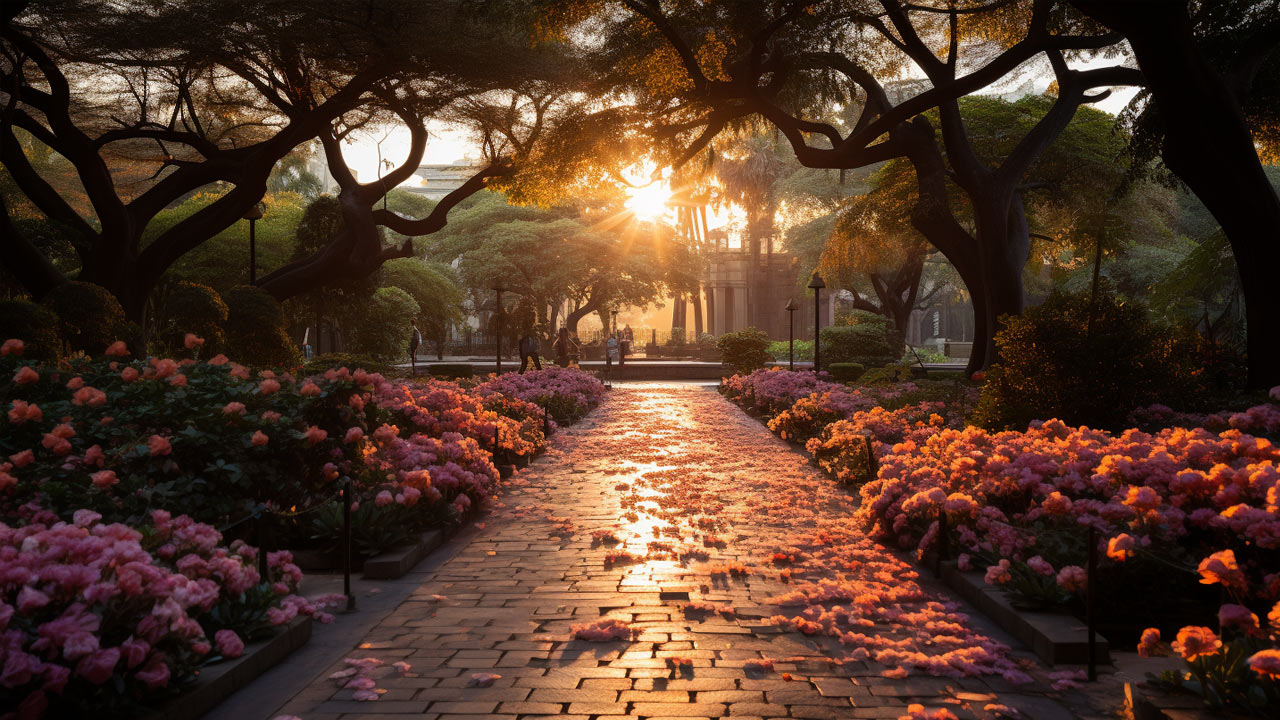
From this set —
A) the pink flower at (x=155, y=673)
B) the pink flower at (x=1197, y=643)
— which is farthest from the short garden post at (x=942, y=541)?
the pink flower at (x=155, y=673)

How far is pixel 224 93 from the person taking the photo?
2512cm

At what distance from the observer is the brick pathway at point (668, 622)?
4.52 metres

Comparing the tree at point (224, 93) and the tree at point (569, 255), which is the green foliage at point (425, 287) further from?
the tree at point (224, 93)

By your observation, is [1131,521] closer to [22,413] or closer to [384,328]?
[22,413]

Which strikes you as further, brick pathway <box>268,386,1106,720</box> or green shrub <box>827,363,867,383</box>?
green shrub <box>827,363,867,383</box>

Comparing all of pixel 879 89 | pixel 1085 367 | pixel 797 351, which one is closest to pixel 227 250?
pixel 879 89

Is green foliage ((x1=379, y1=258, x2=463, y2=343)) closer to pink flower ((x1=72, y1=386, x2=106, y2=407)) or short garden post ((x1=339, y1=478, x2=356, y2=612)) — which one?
pink flower ((x1=72, y1=386, x2=106, y2=407))

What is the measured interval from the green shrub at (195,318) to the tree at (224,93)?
385 centimetres

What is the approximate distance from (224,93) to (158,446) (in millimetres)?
22111

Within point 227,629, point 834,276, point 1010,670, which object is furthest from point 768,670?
point 834,276

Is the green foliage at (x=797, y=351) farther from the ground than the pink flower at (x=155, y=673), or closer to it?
farther from the ground

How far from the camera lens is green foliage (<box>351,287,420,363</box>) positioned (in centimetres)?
3625

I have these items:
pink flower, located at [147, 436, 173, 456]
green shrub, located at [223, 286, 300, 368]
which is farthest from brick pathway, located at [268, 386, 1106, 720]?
green shrub, located at [223, 286, 300, 368]

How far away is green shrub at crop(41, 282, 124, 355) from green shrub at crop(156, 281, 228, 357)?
3.00ft
